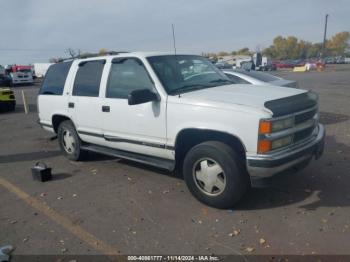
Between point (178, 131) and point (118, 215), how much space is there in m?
1.31

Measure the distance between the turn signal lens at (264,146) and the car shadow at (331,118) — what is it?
6.40m

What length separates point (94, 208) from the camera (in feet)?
15.1

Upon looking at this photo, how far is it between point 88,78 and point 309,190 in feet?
12.9

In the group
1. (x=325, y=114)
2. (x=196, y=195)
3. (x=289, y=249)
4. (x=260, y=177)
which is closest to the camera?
(x=289, y=249)

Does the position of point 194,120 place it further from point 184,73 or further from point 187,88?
point 184,73

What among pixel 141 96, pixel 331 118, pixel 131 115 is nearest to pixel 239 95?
pixel 141 96

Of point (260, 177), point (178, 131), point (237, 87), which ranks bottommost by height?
point (260, 177)

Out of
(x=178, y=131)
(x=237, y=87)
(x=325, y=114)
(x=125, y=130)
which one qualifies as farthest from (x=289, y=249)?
(x=325, y=114)

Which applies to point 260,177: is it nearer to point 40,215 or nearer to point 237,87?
point 237,87

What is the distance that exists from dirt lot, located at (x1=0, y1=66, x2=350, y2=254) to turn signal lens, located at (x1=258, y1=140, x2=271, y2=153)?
0.44 m

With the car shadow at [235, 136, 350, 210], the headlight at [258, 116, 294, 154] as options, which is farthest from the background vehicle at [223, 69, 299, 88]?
the headlight at [258, 116, 294, 154]

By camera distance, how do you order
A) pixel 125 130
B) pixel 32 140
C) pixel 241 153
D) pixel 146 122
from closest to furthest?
pixel 241 153
pixel 146 122
pixel 125 130
pixel 32 140

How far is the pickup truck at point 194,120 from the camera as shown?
395 cm

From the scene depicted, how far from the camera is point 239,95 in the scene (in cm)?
437
